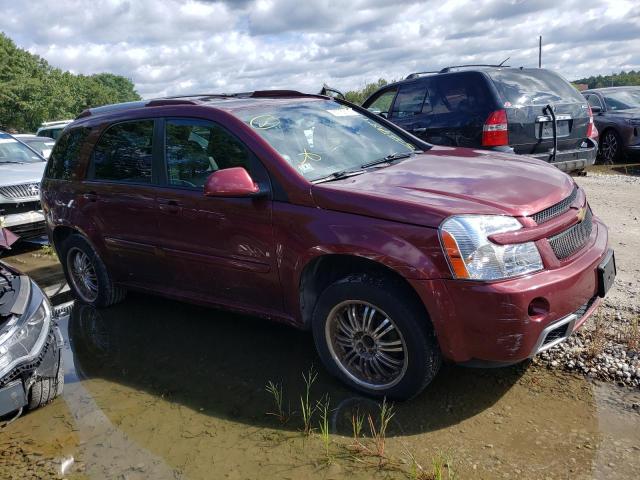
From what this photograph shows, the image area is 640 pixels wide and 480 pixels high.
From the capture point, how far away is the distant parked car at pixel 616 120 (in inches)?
456

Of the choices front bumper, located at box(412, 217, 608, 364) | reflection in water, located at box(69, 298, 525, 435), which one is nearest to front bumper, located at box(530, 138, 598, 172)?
reflection in water, located at box(69, 298, 525, 435)

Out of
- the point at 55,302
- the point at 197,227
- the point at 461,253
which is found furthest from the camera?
the point at 55,302

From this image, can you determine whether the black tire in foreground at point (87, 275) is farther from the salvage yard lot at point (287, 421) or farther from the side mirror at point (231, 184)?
the side mirror at point (231, 184)

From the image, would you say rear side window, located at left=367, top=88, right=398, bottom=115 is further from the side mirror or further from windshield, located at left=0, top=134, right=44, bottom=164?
windshield, located at left=0, top=134, right=44, bottom=164

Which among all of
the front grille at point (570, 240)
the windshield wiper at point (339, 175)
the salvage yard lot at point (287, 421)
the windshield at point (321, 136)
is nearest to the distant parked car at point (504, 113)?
the windshield at point (321, 136)

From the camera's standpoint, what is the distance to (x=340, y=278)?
3.53m

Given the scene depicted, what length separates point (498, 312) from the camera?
2.87 metres

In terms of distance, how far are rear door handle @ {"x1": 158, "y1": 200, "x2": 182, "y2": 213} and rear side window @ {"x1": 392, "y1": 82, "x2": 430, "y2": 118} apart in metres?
4.78

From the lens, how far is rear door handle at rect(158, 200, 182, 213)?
163 inches

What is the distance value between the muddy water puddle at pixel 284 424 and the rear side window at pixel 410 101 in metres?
4.86

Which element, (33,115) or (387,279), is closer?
(387,279)

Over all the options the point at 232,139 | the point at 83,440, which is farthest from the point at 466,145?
the point at 83,440

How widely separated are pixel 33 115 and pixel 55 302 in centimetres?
6184

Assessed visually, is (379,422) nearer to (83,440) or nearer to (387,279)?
(387,279)
